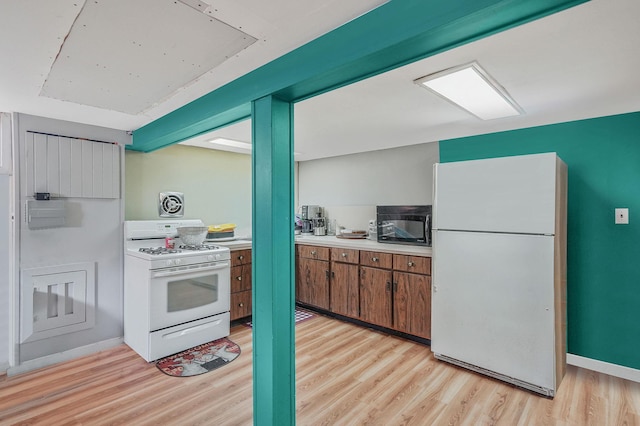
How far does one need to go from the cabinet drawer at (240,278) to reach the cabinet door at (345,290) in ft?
3.16

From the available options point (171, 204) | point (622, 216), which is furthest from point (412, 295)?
point (171, 204)

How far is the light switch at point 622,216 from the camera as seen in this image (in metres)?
2.52

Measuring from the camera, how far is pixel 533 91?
6.72ft

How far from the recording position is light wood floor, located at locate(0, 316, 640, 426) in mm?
2045

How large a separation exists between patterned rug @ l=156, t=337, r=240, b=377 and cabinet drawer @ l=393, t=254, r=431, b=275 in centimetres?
169

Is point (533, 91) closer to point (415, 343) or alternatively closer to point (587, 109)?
point (587, 109)

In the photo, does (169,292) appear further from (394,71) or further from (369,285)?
(394,71)

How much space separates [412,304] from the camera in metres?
3.10

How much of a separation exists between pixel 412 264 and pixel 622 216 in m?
1.63

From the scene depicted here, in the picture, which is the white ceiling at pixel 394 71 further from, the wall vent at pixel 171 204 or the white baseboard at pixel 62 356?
the white baseboard at pixel 62 356

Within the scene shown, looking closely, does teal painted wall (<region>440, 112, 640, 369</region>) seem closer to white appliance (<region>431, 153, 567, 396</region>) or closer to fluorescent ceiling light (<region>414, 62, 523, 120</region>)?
white appliance (<region>431, 153, 567, 396</region>)

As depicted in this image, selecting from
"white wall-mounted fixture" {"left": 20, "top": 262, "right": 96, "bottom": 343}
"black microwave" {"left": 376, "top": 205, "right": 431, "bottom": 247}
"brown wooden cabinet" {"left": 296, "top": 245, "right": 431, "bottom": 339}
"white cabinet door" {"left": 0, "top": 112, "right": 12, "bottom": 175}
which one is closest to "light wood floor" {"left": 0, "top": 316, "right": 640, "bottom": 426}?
"white wall-mounted fixture" {"left": 20, "top": 262, "right": 96, "bottom": 343}

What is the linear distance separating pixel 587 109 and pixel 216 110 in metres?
2.63

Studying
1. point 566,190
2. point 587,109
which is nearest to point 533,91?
point 587,109
